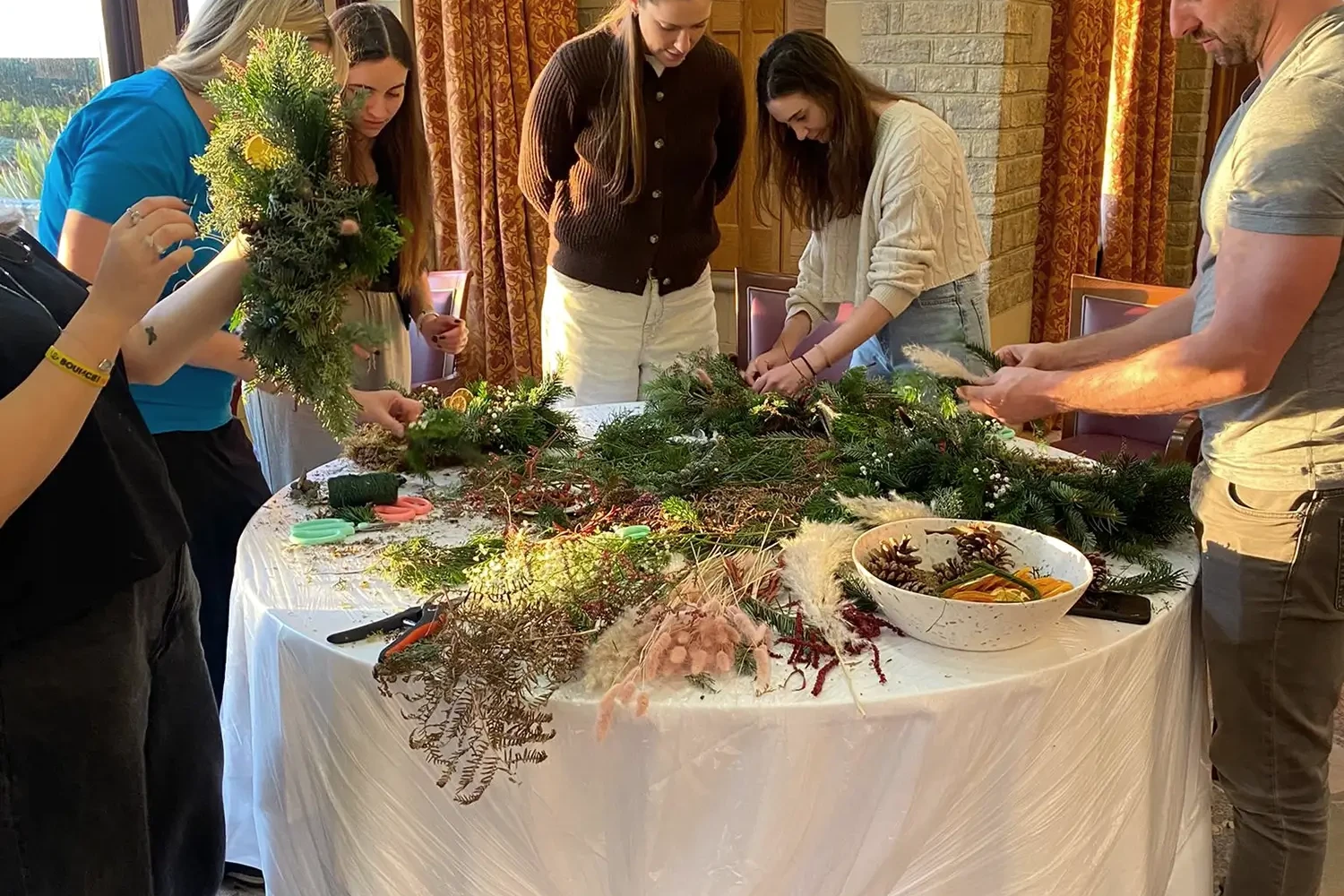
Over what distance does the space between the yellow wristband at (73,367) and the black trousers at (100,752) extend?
0.83 ft

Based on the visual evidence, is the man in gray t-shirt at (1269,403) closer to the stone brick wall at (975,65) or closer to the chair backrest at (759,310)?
the chair backrest at (759,310)

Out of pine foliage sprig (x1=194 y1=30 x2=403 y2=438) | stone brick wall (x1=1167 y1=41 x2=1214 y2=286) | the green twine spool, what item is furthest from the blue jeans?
stone brick wall (x1=1167 y1=41 x2=1214 y2=286)

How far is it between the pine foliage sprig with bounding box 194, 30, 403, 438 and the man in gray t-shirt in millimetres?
963

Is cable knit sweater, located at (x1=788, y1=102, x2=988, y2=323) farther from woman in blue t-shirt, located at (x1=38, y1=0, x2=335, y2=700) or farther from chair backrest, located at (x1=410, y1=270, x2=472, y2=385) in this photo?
chair backrest, located at (x1=410, y1=270, x2=472, y2=385)

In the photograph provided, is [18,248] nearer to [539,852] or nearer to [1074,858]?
[539,852]

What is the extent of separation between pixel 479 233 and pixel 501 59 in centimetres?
60

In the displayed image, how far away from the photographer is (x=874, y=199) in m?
2.24

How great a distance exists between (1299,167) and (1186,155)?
4.96m

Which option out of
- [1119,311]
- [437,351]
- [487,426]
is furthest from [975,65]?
[487,426]

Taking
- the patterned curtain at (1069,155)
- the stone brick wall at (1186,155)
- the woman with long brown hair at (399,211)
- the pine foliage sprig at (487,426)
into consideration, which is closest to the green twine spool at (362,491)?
the pine foliage sprig at (487,426)

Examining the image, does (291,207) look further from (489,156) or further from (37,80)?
(489,156)

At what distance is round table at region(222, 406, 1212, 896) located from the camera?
117cm

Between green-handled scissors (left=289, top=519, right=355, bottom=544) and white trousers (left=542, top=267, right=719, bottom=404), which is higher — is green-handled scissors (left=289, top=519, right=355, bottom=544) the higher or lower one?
the lower one

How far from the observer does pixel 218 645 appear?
206 centimetres
